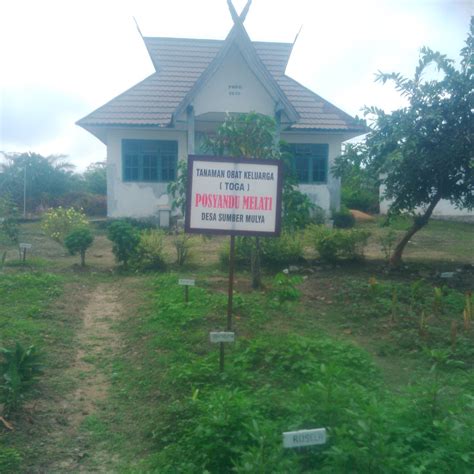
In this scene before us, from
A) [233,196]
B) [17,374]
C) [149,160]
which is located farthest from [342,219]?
[17,374]

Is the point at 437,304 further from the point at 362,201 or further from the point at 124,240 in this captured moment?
the point at 362,201

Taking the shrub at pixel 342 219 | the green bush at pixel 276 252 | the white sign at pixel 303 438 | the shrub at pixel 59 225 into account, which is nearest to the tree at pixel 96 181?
the shrub at pixel 342 219

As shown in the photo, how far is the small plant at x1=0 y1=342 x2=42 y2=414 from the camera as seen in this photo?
5012 mm

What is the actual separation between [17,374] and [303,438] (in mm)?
2545

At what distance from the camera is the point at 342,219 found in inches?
773

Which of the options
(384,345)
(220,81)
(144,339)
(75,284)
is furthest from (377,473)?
(220,81)

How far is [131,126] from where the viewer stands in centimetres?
1827

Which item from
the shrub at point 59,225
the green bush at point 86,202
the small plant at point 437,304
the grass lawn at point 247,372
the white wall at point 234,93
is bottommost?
the grass lawn at point 247,372

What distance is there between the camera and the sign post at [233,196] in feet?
20.4

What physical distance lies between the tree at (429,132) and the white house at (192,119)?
6381mm

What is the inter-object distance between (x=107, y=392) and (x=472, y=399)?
3223 millimetres

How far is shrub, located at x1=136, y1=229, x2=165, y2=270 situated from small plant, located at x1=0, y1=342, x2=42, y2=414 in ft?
19.8

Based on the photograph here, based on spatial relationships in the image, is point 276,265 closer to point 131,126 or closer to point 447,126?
point 447,126

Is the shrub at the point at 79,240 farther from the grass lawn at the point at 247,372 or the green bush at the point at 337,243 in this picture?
the green bush at the point at 337,243
